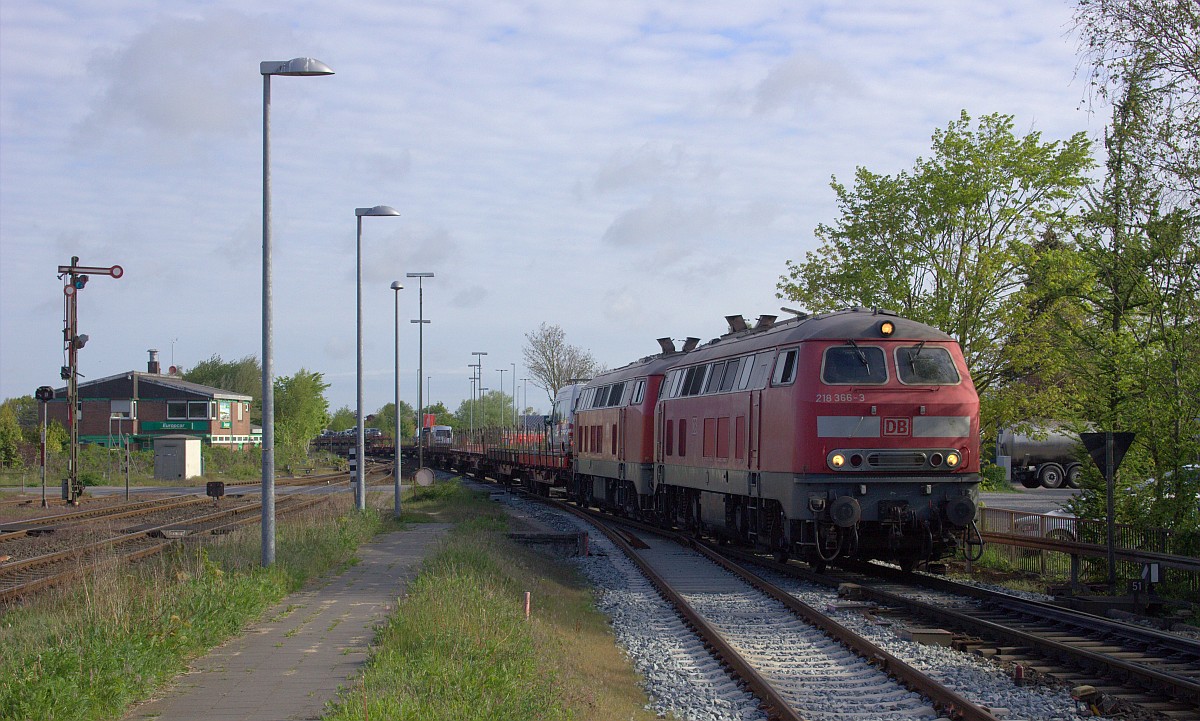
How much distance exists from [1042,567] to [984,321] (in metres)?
6.66

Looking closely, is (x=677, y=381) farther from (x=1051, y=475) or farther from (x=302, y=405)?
(x=302, y=405)

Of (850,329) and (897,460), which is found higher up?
(850,329)

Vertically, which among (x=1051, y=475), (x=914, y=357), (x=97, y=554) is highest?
(x=914, y=357)

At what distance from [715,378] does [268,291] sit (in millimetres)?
8809

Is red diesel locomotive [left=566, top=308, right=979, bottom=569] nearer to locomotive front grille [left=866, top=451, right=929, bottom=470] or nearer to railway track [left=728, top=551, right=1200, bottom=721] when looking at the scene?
locomotive front grille [left=866, top=451, right=929, bottom=470]


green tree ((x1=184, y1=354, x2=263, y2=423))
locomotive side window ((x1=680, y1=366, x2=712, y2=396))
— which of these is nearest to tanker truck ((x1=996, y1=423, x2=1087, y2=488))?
locomotive side window ((x1=680, y1=366, x2=712, y2=396))

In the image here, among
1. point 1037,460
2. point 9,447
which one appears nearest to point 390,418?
point 9,447

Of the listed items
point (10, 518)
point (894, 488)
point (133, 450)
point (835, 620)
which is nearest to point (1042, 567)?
point (894, 488)

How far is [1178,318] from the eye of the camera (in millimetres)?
15672

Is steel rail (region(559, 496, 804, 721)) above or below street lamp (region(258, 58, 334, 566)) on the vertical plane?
below

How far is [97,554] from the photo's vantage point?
19.6 m

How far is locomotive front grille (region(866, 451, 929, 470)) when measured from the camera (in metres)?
15.6

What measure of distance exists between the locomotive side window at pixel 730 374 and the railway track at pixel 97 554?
390 inches

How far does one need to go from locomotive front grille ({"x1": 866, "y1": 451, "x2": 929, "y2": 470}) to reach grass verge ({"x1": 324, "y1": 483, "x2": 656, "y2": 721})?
4.37 m
